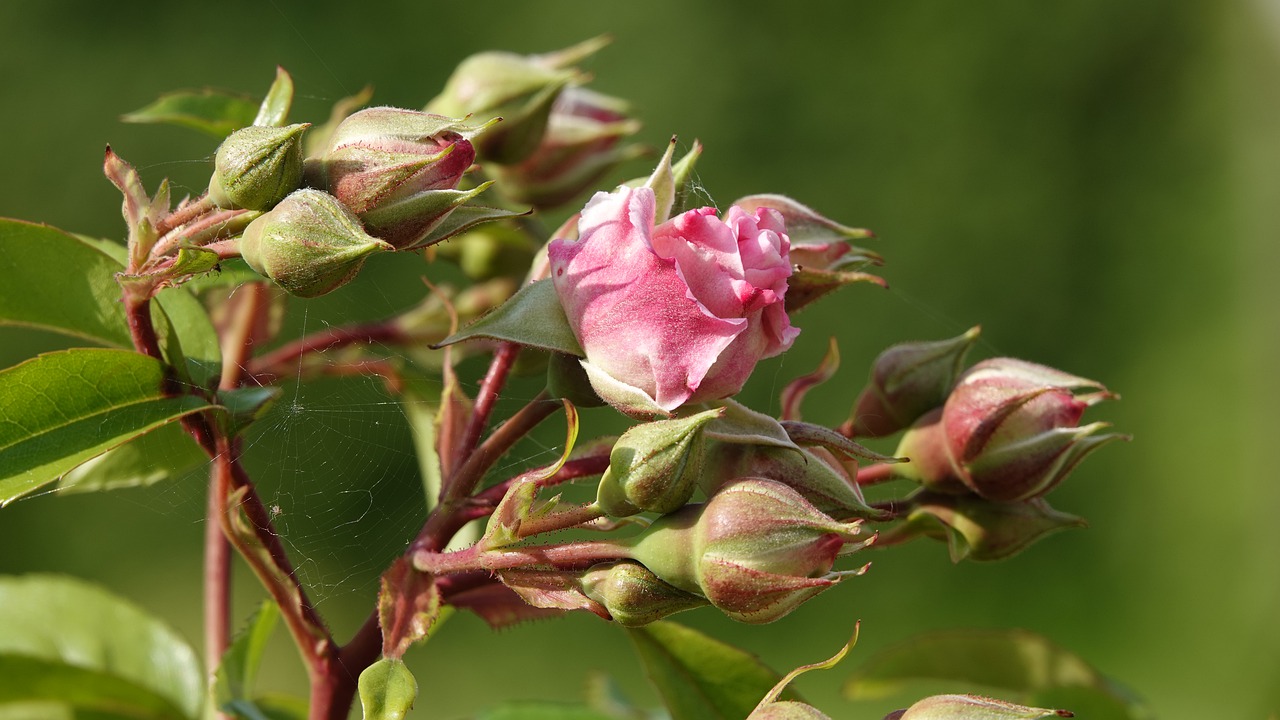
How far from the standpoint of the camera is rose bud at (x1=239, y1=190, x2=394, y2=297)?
0.74m

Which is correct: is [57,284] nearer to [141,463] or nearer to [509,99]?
[141,463]

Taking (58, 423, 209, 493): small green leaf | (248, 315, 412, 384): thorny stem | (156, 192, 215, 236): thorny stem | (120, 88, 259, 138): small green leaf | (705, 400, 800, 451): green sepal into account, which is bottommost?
(58, 423, 209, 493): small green leaf

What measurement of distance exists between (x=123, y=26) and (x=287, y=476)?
10.3 ft

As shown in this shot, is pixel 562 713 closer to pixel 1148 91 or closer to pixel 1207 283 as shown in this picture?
pixel 1207 283

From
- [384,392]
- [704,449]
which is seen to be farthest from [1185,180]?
[704,449]

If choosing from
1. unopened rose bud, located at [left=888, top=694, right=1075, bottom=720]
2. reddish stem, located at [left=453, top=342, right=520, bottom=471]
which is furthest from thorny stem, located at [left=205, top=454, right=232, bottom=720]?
unopened rose bud, located at [left=888, top=694, right=1075, bottom=720]

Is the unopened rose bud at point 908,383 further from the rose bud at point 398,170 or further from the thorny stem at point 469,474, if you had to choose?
the rose bud at point 398,170

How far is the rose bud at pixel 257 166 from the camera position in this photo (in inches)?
29.4

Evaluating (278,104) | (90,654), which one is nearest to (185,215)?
(278,104)

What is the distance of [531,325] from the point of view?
0.80 m

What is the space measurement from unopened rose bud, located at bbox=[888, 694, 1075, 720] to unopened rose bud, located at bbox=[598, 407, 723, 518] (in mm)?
198

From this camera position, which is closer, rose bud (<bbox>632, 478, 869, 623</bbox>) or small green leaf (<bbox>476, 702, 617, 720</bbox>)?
rose bud (<bbox>632, 478, 869, 623</bbox>)

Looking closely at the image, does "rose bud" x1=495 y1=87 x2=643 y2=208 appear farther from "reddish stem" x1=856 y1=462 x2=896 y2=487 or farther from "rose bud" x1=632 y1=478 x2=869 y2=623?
→ "rose bud" x1=632 y1=478 x2=869 y2=623

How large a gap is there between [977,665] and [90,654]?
0.88 meters
